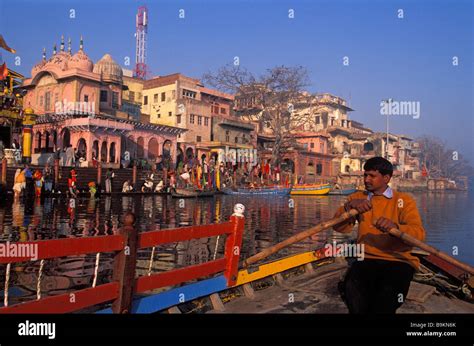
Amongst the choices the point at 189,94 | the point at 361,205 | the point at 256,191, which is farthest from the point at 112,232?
the point at 189,94

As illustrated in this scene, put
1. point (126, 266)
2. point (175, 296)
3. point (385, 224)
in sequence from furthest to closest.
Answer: point (175, 296), point (385, 224), point (126, 266)

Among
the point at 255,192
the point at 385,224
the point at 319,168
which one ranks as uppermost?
the point at 319,168

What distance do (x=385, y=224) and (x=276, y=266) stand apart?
2.41 meters

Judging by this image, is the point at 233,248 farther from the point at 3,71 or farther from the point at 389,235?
the point at 3,71

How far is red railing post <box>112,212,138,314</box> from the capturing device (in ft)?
12.3

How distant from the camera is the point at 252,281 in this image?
558 cm

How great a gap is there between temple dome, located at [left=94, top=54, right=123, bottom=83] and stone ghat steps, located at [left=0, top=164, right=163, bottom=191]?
12638mm

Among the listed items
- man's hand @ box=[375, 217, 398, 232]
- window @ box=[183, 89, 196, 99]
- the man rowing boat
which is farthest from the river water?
window @ box=[183, 89, 196, 99]

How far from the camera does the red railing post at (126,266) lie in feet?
12.3

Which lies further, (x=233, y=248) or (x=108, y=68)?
A: (x=108, y=68)

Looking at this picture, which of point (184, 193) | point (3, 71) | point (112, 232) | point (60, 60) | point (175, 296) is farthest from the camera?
point (60, 60)

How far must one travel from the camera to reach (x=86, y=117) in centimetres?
3478
